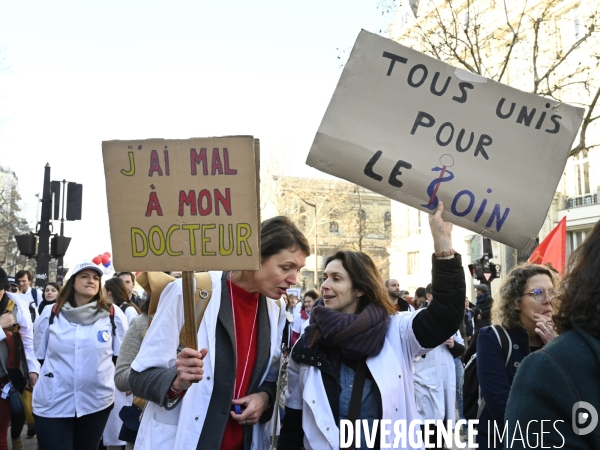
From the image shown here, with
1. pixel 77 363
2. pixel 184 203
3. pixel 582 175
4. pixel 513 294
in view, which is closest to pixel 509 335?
Answer: pixel 513 294

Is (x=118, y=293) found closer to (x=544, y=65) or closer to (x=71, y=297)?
(x=71, y=297)

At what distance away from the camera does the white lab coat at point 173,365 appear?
2912 millimetres

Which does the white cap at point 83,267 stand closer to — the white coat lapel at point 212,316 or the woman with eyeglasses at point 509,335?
the white coat lapel at point 212,316

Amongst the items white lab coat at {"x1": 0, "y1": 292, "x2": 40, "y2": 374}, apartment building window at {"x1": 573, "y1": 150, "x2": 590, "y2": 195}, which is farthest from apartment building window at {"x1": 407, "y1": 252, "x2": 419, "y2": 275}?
white lab coat at {"x1": 0, "y1": 292, "x2": 40, "y2": 374}

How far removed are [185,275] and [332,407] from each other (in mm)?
923

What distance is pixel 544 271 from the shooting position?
4285mm

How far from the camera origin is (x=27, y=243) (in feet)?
46.3

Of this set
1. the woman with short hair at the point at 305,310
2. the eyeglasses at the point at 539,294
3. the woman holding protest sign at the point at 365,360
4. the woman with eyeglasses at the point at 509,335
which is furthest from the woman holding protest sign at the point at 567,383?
the woman with short hair at the point at 305,310

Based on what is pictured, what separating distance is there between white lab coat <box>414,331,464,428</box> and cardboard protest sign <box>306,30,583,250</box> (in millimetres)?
4174

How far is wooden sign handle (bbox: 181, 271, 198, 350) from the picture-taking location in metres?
2.84

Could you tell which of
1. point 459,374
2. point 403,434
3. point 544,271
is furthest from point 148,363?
point 459,374

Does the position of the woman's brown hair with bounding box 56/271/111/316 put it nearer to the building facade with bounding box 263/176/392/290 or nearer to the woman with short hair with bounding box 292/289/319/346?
the woman with short hair with bounding box 292/289/319/346

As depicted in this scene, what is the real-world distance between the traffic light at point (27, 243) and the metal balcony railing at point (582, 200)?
24.9 metres

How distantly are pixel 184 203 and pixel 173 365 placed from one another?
0.74 meters
